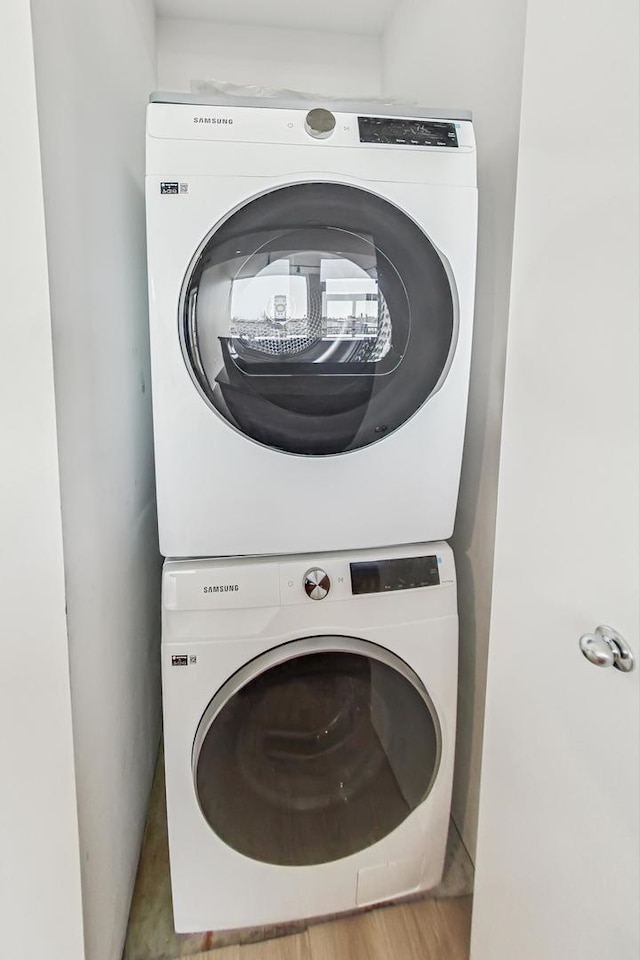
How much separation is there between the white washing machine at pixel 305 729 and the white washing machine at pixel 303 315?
4.2 inches

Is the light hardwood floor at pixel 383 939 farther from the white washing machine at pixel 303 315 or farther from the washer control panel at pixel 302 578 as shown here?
the white washing machine at pixel 303 315

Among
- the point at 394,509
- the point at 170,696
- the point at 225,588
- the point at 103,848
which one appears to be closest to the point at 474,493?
the point at 394,509

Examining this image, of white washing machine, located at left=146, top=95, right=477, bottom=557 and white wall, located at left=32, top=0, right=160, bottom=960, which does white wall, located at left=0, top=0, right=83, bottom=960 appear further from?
white washing machine, located at left=146, top=95, right=477, bottom=557

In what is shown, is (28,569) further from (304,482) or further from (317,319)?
(317,319)

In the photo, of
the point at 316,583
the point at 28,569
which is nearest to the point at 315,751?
the point at 316,583

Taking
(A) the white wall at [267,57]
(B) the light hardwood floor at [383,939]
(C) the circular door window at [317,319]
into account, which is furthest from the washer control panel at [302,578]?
(A) the white wall at [267,57]

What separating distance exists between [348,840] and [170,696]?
20.0 inches

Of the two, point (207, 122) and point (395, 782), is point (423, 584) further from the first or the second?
point (207, 122)

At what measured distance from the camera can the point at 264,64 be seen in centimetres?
173

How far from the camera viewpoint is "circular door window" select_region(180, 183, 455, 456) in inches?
41.2

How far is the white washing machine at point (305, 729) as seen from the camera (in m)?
1.12

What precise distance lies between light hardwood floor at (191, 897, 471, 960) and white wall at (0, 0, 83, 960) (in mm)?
573

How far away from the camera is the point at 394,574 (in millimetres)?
1188

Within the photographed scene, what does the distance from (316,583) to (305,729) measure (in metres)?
0.30
